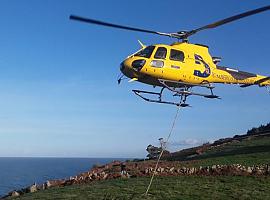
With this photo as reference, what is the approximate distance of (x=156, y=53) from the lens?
2439cm

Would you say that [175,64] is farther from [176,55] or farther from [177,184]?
[177,184]

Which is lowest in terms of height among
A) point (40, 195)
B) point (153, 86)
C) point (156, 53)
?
point (40, 195)

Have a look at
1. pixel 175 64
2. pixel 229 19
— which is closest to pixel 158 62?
pixel 175 64

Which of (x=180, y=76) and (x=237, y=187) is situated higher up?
(x=180, y=76)

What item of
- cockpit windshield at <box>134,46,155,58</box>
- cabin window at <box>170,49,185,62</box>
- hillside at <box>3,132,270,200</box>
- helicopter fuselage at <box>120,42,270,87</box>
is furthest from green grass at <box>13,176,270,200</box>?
cockpit windshield at <box>134,46,155,58</box>

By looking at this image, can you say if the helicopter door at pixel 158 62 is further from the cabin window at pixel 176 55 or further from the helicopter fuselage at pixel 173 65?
the cabin window at pixel 176 55

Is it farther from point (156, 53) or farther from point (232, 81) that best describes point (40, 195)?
point (232, 81)

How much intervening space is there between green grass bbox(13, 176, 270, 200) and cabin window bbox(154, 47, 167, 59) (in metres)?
6.77

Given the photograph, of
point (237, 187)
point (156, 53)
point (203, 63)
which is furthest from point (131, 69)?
point (237, 187)

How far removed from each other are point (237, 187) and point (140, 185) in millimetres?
5041

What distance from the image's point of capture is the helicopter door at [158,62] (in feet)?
79.2

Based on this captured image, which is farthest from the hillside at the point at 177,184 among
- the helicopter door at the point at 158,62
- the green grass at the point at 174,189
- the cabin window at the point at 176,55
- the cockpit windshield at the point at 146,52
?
the cockpit windshield at the point at 146,52

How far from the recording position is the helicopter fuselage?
24062 millimetres

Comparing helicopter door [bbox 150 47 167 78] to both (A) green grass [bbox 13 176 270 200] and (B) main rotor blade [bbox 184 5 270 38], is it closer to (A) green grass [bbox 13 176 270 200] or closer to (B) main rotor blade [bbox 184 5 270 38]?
(B) main rotor blade [bbox 184 5 270 38]
